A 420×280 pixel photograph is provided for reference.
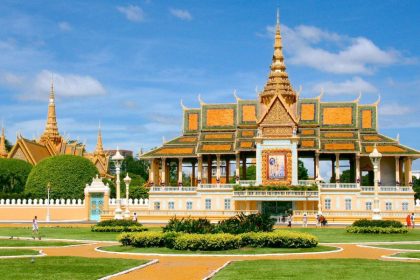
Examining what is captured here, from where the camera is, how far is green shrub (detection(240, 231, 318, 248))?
89.7 ft

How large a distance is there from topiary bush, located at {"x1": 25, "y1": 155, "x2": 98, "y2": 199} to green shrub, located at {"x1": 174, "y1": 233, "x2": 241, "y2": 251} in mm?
48203

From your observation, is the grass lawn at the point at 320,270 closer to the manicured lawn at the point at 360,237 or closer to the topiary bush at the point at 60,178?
the manicured lawn at the point at 360,237

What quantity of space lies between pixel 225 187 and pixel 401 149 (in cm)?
1700

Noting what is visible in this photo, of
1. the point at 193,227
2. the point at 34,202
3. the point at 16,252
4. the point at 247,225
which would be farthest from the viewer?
the point at 34,202

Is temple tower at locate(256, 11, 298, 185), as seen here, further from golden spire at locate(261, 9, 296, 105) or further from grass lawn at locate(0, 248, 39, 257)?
grass lawn at locate(0, 248, 39, 257)

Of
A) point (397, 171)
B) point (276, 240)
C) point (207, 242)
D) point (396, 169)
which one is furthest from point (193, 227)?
point (396, 169)

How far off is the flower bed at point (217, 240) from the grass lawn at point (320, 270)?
4.01m

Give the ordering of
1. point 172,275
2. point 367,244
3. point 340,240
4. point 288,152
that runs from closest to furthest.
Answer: point 172,275 < point 367,244 < point 340,240 < point 288,152

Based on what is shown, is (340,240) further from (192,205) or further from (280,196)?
(192,205)

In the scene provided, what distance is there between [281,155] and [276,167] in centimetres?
122

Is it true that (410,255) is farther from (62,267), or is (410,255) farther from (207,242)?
(62,267)

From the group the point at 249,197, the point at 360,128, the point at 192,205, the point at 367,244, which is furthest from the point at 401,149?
the point at 367,244

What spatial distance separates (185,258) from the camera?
2425 centimetres

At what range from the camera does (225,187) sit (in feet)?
220
